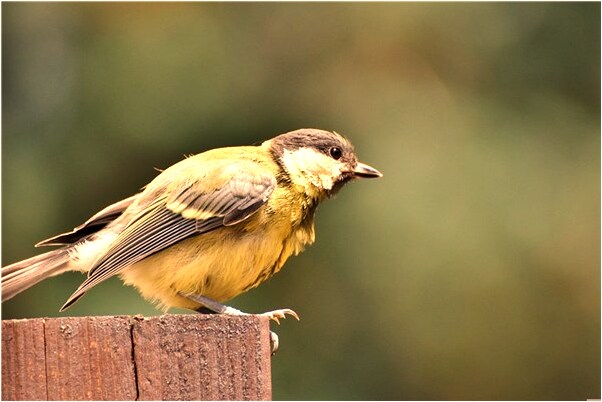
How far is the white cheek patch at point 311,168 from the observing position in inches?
214

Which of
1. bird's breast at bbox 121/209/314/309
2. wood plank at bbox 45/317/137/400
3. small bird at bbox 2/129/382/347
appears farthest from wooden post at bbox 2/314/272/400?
bird's breast at bbox 121/209/314/309

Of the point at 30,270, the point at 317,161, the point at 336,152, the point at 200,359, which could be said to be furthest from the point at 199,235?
the point at 200,359

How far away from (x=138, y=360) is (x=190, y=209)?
1.62m

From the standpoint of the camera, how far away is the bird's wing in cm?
481

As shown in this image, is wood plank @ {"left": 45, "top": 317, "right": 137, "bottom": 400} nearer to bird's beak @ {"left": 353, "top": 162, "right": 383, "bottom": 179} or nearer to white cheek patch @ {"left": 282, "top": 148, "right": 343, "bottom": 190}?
white cheek patch @ {"left": 282, "top": 148, "right": 343, "bottom": 190}

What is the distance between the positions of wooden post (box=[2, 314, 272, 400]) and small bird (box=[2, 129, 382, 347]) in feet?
3.41

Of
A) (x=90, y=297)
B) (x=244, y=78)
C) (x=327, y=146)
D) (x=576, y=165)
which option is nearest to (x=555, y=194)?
(x=576, y=165)

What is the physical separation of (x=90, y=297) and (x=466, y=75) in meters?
4.11

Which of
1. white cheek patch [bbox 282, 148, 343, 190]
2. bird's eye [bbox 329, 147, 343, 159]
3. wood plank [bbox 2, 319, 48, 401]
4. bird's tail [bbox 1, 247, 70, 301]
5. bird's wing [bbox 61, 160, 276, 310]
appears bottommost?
wood plank [bbox 2, 319, 48, 401]

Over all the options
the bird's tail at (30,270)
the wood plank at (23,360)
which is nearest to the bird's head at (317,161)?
the bird's tail at (30,270)

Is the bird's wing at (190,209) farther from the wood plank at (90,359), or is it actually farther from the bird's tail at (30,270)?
the wood plank at (90,359)

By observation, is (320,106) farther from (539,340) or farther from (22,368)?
(22,368)

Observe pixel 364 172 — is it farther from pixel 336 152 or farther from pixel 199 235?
pixel 199 235

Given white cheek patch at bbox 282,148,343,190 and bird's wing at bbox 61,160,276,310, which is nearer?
bird's wing at bbox 61,160,276,310
